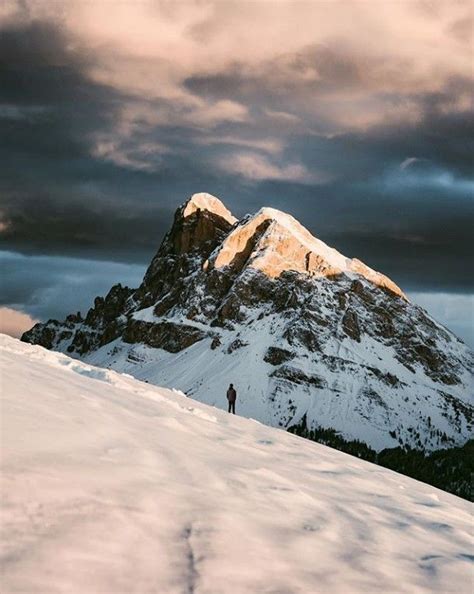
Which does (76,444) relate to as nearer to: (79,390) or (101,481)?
(101,481)

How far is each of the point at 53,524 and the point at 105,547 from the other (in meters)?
0.59

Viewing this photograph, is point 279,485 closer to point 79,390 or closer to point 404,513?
point 404,513

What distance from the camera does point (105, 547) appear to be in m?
6.06

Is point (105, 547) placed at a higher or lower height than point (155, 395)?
lower

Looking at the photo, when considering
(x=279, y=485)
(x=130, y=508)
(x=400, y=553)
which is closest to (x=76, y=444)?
(x=130, y=508)

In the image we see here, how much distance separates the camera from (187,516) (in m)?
7.22

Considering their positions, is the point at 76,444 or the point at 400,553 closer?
the point at 400,553

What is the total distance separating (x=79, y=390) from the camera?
13242mm

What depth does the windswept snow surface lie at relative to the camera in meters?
5.86

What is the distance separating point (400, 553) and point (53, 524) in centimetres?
369

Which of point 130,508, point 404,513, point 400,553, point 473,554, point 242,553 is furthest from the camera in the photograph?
point 404,513

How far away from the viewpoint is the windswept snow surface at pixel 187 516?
5859 mm

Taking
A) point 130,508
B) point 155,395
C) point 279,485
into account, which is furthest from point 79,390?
point 130,508

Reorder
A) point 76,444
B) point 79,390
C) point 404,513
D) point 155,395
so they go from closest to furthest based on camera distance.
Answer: point 76,444 → point 404,513 → point 79,390 → point 155,395
